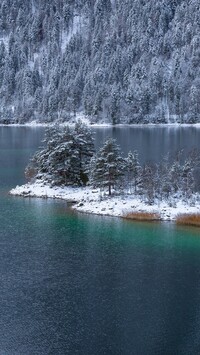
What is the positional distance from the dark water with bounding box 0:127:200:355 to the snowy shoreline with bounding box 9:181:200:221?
8.71 feet

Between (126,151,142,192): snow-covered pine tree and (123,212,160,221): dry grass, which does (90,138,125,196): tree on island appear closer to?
(126,151,142,192): snow-covered pine tree

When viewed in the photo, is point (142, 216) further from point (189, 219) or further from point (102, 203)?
point (102, 203)

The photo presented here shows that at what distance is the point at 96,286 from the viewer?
128ft

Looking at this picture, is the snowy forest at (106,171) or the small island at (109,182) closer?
the small island at (109,182)

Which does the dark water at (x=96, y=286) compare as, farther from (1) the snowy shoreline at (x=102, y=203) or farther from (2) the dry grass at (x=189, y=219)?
(1) the snowy shoreline at (x=102, y=203)

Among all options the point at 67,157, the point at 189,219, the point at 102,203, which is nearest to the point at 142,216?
the point at 189,219

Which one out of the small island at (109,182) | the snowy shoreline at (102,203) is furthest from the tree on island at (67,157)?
the snowy shoreline at (102,203)

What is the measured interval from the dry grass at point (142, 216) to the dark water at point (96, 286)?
2092 mm

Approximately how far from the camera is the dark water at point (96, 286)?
30.8m

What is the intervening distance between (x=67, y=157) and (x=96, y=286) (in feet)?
124

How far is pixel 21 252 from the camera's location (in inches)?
1885

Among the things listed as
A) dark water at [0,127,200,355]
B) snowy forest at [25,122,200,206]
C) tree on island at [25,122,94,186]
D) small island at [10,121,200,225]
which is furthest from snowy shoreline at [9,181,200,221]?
dark water at [0,127,200,355]

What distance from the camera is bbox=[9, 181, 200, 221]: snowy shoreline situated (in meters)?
59.3

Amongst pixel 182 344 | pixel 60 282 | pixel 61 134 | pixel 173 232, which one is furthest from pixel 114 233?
pixel 61 134
